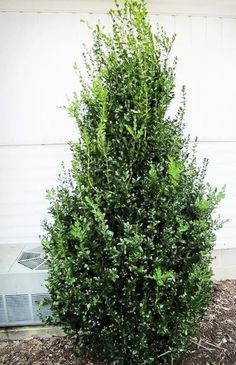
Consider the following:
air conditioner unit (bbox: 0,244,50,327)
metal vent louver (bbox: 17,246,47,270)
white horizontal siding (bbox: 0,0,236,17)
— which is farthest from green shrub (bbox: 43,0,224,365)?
white horizontal siding (bbox: 0,0,236,17)

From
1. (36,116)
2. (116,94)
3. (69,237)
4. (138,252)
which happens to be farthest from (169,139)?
(36,116)

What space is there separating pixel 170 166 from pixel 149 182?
0.45 ft

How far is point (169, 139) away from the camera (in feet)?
6.48

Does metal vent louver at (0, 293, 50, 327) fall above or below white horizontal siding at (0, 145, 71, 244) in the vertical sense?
below

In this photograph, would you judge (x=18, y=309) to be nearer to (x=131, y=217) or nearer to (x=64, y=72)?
(x=131, y=217)

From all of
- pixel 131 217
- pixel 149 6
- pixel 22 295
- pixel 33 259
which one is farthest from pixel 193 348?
pixel 149 6

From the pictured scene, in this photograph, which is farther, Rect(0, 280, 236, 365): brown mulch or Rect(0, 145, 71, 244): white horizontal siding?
Rect(0, 145, 71, 244): white horizontal siding

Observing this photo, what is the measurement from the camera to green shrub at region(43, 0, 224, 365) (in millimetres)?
1849

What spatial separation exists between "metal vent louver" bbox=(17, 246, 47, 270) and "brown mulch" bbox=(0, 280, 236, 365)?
0.51 meters

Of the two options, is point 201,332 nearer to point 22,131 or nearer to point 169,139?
point 169,139

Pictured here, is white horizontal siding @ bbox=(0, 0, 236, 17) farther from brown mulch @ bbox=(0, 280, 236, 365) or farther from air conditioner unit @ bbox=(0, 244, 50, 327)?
brown mulch @ bbox=(0, 280, 236, 365)

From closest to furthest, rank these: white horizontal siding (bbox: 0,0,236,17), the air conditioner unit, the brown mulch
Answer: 1. the brown mulch
2. the air conditioner unit
3. white horizontal siding (bbox: 0,0,236,17)

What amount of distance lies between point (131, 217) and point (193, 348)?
1.13 meters

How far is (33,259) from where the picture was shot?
9.59 ft
